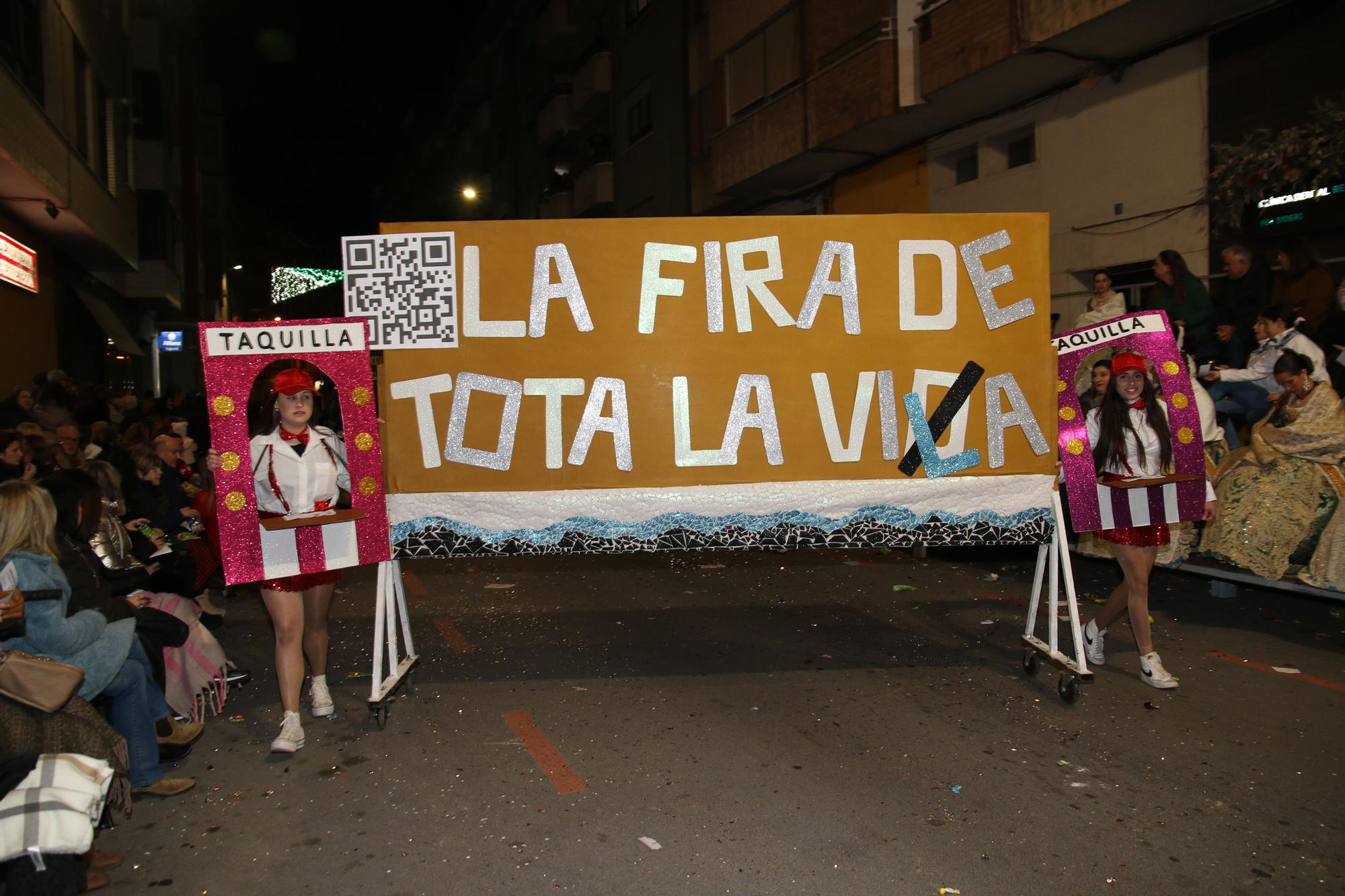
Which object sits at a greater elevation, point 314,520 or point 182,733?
point 314,520

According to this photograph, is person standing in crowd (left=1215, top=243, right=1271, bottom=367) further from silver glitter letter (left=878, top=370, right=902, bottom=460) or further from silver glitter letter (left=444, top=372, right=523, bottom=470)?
silver glitter letter (left=444, top=372, right=523, bottom=470)

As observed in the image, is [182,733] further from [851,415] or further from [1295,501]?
[1295,501]

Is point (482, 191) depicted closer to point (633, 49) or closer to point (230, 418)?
point (633, 49)

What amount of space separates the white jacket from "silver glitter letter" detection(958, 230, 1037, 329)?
3.99m

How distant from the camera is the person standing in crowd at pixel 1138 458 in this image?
19.3ft

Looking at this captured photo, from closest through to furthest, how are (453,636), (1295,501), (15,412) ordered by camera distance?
(1295,501) → (453,636) → (15,412)

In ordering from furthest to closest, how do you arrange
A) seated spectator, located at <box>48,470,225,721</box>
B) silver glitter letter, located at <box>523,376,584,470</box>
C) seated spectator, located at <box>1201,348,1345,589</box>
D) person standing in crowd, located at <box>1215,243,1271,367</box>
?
person standing in crowd, located at <box>1215,243,1271,367</box>
seated spectator, located at <box>1201,348,1345,589</box>
silver glitter letter, located at <box>523,376,584,470</box>
seated spectator, located at <box>48,470,225,721</box>

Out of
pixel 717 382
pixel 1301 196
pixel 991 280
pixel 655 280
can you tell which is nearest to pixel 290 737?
pixel 717 382

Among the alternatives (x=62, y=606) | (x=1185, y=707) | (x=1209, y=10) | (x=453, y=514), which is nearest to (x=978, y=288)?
(x=1185, y=707)

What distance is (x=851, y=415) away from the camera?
5945 millimetres

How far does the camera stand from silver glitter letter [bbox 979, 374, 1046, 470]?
594cm

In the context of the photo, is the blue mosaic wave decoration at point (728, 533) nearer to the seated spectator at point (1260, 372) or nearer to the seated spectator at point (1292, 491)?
the seated spectator at point (1292, 491)

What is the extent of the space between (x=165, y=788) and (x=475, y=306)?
301cm

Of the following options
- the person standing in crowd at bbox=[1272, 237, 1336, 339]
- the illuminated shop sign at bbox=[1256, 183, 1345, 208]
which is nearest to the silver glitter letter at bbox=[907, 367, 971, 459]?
the person standing in crowd at bbox=[1272, 237, 1336, 339]
